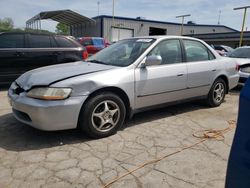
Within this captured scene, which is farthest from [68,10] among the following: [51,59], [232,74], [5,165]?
[5,165]

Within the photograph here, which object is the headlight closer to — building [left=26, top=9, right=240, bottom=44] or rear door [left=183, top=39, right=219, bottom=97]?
rear door [left=183, top=39, right=219, bottom=97]

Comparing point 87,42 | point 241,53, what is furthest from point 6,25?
point 241,53

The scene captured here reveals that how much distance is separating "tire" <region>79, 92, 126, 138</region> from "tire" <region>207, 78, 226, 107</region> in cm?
234

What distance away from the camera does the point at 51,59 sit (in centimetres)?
684

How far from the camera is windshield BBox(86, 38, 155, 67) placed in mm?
3866

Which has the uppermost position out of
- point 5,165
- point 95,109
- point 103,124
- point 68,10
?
point 68,10

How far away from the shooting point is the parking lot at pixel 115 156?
2473 mm

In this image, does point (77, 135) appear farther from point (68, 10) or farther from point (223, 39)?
point (223, 39)

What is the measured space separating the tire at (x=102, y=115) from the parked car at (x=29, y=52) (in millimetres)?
4053

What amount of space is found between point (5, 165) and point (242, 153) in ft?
8.26

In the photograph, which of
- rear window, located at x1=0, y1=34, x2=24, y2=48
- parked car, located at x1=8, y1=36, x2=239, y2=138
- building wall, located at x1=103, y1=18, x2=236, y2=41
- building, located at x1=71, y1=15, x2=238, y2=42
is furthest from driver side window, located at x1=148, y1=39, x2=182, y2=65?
building wall, located at x1=103, y1=18, x2=236, y2=41

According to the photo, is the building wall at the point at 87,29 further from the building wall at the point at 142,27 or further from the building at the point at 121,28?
the building wall at the point at 142,27

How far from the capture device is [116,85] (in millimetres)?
3443

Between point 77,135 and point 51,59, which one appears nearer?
point 77,135
